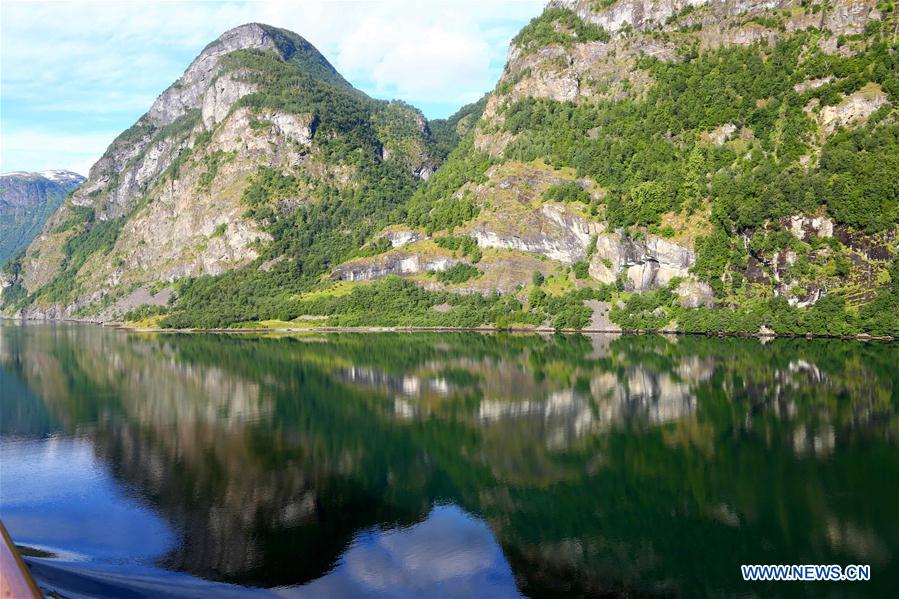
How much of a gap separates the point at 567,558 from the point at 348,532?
10.3 m

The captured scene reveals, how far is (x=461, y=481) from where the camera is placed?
38.0 m

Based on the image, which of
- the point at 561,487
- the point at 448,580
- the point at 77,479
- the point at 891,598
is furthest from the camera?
the point at 77,479

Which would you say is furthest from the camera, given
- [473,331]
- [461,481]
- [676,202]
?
[473,331]

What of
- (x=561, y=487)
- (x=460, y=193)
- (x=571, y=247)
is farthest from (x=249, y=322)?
(x=561, y=487)

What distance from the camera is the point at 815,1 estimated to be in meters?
158

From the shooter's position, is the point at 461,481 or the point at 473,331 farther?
the point at 473,331

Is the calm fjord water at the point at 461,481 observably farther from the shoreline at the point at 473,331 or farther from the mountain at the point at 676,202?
the mountain at the point at 676,202

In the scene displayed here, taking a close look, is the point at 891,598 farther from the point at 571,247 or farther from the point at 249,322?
the point at 249,322

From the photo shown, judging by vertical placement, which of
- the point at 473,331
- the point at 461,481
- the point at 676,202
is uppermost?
the point at 676,202

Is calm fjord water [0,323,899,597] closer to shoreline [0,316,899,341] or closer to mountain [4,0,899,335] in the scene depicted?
shoreline [0,316,899,341]

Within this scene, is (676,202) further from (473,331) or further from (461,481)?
(461,481)

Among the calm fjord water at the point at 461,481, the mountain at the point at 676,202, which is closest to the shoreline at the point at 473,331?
the mountain at the point at 676,202

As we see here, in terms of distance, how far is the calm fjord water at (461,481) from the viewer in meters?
26.0

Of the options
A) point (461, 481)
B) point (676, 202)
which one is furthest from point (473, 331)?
point (461, 481)
